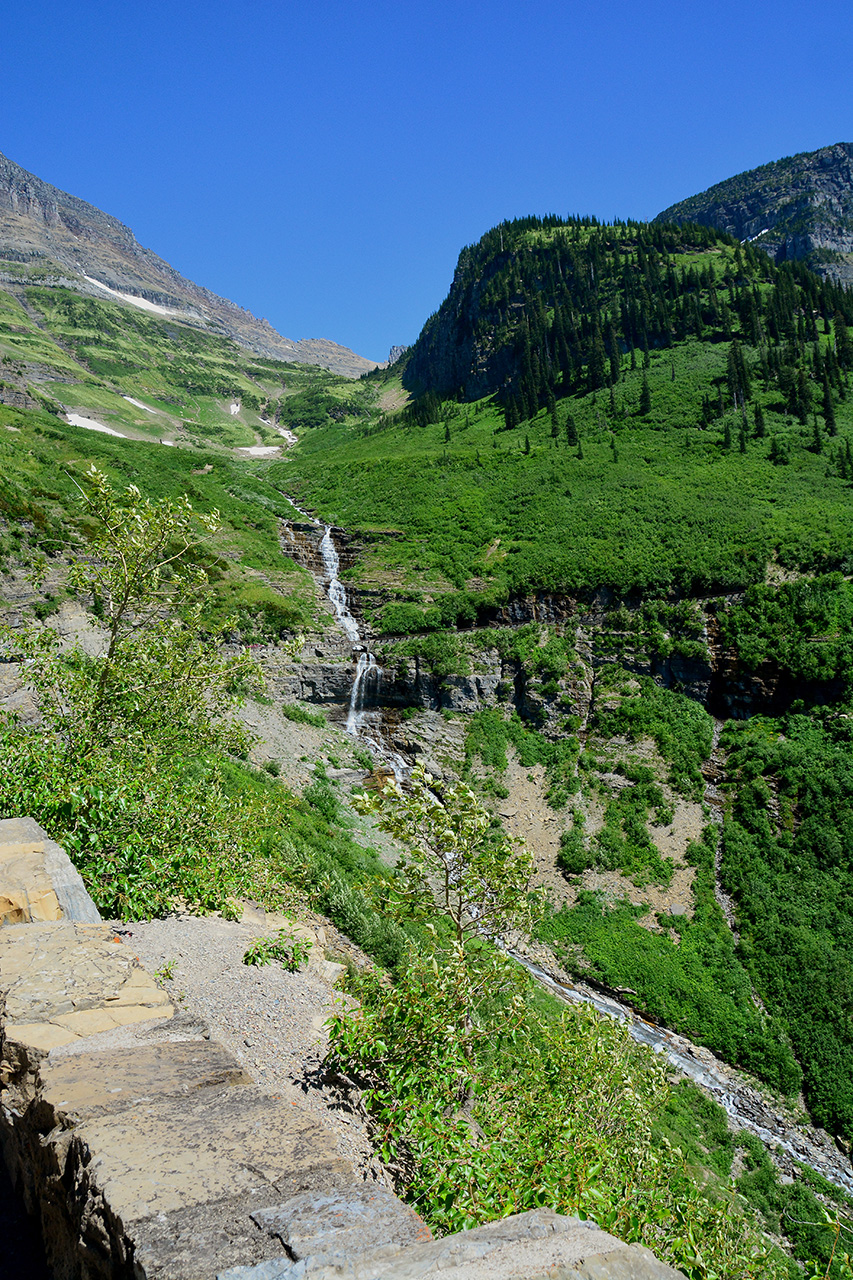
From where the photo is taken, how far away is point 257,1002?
28.1 feet

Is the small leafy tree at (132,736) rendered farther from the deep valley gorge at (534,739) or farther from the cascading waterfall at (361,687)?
the cascading waterfall at (361,687)

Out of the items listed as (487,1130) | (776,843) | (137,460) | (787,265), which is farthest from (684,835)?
(787,265)

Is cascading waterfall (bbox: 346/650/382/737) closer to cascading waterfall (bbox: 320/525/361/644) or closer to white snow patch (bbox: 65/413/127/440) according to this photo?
cascading waterfall (bbox: 320/525/361/644)

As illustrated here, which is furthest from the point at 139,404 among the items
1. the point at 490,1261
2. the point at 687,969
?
the point at 490,1261

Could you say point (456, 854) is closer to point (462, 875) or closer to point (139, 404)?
point (462, 875)

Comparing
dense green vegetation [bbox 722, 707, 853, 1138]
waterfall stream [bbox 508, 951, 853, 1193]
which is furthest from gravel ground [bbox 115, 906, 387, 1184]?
dense green vegetation [bbox 722, 707, 853, 1138]

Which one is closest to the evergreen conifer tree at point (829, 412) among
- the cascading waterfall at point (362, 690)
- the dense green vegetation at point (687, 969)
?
the cascading waterfall at point (362, 690)

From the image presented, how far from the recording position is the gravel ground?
675cm

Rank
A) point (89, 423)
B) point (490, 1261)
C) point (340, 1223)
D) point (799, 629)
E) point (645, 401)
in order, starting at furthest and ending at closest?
point (89, 423), point (645, 401), point (799, 629), point (340, 1223), point (490, 1261)

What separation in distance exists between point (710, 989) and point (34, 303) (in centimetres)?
24787

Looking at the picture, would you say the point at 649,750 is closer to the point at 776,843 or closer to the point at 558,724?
the point at 558,724

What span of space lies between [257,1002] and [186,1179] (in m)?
5.58

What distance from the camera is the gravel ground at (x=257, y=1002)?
22.1 ft

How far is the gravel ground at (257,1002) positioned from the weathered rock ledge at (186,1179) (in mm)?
1526
